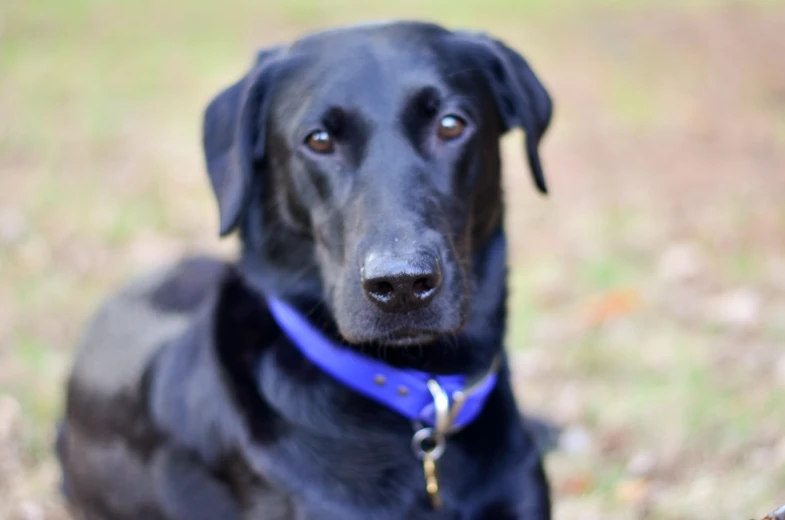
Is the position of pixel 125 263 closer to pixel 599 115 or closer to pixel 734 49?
pixel 599 115

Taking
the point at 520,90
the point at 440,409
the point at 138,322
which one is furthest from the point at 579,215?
the point at 440,409

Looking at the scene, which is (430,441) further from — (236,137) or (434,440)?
(236,137)

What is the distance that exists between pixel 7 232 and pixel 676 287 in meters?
4.27

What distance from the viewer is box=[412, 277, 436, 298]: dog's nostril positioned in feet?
7.25

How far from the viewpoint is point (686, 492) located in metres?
3.32

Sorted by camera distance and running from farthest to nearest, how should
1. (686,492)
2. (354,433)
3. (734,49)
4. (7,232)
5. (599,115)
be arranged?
(734,49)
(599,115)
(7,232)
(686,492)
(354,433)

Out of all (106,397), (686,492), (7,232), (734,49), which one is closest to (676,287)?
(686,492)

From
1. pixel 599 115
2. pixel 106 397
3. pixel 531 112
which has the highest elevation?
pixel 531 112

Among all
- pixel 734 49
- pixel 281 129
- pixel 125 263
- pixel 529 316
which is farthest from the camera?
pixel 734 49

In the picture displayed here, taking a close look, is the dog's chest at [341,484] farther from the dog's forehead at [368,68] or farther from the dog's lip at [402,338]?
the dog's forehead at [368,68]

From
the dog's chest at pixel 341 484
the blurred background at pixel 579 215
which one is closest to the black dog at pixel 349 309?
the dog's chest at pixel 341 484

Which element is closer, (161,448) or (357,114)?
(357,114)

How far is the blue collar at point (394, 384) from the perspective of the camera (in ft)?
7.97

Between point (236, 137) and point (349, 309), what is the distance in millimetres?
656
